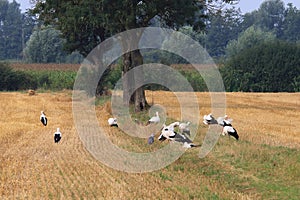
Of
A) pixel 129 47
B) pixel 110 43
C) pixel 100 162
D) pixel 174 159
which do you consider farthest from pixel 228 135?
pixel 110 43

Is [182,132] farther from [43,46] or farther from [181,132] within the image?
[43,46]

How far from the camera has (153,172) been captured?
12953 mm

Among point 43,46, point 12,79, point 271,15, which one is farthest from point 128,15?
point 271,15

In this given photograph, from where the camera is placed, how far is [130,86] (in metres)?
29.4

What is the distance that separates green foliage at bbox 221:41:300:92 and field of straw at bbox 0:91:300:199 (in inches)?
1270

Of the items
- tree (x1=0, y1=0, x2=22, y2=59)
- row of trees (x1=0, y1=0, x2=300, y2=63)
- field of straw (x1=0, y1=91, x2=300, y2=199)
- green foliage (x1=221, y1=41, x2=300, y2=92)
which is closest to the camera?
field of straw (x1=0, y1=91, x2=300, y2=199)

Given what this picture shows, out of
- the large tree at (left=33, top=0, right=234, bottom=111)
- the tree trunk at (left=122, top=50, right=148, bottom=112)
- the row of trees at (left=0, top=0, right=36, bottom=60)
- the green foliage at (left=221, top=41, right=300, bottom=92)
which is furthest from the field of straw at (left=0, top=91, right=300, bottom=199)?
the row of trees at (left=0, top=0, right=36, bottom=60)

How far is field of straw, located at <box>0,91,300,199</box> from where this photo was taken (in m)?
11.0

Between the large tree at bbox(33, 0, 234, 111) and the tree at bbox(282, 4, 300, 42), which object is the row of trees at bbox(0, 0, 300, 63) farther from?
the large tree at bbox(33, 0, 234, 111)

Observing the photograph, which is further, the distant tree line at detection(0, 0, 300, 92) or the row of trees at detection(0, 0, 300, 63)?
the row of trees at detection(0, 0, 300, 63)

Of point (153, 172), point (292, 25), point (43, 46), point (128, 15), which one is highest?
point (292, 25)

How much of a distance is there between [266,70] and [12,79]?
2380 cm

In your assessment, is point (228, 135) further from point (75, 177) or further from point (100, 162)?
point (75, 177)

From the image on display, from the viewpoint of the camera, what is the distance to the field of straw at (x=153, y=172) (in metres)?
11.0
